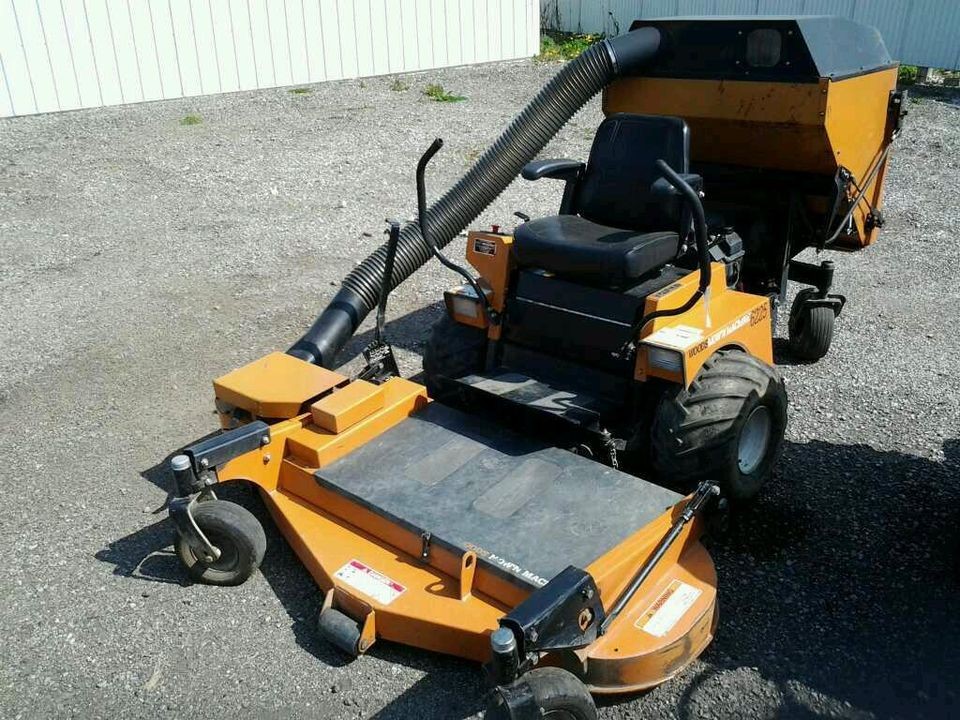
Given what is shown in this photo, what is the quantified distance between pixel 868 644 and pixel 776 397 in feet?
3.50

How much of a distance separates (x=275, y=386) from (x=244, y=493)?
557 mm

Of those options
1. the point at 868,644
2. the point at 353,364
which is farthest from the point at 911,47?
the point at 868,644

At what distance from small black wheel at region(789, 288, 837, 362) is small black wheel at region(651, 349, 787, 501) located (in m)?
1.67

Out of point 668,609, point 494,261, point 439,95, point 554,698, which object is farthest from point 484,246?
point 439,95

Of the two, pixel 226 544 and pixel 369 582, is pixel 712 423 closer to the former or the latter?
pixel 369 582

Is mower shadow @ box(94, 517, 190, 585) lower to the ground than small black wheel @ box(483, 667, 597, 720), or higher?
lower

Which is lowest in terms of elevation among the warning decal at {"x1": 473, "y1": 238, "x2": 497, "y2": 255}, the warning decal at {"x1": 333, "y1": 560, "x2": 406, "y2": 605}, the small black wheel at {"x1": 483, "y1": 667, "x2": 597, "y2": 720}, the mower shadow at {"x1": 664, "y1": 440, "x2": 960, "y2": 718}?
the mower shadow at {"x1": 664, "y1": 440, "x2": 960, "y2": 718}

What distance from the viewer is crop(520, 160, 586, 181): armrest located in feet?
13.8

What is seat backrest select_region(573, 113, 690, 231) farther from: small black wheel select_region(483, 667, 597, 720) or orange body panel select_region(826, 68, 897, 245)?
small black wheel select_region(483, 667, 597, 720)

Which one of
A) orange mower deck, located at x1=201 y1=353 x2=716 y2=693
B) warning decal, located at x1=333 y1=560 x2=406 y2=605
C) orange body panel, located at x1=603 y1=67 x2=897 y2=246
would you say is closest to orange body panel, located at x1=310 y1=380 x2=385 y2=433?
orange mower deck, located at x1=201 y1=353 x2=716 y2=693

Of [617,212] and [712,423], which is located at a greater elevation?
[617,212]

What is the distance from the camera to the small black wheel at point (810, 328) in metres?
5.15

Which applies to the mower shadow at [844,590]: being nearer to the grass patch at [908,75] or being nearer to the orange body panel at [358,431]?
the orange body panel at [358,431]

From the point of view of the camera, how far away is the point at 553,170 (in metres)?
4.26
